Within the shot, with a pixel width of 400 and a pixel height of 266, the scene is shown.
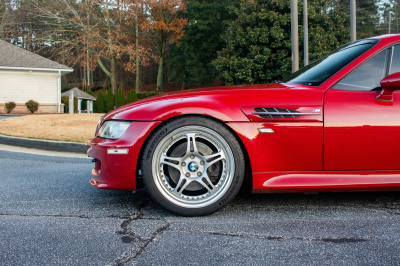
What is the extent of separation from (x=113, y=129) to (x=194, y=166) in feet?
2.31

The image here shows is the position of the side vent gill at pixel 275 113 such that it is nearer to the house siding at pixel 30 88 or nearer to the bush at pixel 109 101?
the house siding at pixel 30 88

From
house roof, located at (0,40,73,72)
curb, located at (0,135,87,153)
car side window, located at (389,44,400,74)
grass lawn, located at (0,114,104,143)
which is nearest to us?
car side window, located at (389,44,400,74)

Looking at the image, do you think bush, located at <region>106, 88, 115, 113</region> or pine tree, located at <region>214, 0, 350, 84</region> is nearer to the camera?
pine tree, located at <region>214, 0, 350, 84</region>

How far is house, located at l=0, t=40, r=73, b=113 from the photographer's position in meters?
25.5

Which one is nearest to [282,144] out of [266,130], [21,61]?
[266,130]

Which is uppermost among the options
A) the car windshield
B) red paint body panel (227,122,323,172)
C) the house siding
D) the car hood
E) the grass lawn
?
the house siding

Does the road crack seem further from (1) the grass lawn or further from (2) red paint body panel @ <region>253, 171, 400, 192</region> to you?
(1) the grass lawn

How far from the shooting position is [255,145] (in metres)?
2.67

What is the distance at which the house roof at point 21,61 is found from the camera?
25.7 meters

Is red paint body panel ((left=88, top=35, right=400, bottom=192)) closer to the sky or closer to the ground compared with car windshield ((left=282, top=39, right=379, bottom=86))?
closer to the ground

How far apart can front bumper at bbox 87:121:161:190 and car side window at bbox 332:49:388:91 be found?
1.51m

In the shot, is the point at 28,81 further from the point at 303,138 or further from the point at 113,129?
the point at 303,138

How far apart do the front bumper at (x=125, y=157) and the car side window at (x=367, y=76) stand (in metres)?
1.51

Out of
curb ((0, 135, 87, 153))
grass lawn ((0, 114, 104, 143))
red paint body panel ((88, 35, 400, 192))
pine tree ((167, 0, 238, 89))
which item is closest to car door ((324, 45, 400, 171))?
red paint body panel ((88, 35, 400, 192))
